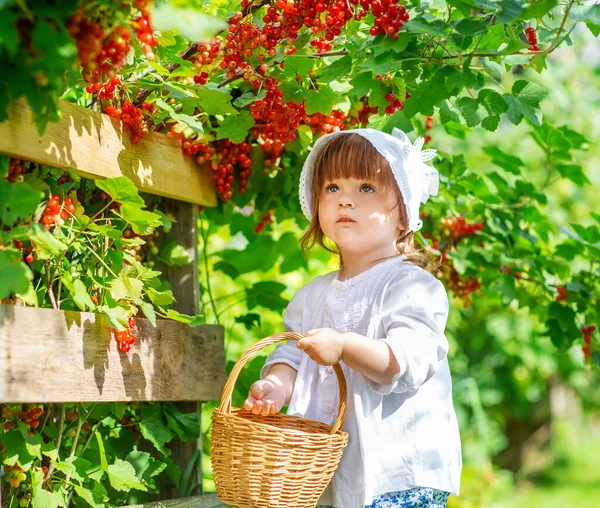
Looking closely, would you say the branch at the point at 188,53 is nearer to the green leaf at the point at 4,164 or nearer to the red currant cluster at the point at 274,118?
the red currant cluster at the point at 274,118

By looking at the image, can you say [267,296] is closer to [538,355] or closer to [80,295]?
[80,295]

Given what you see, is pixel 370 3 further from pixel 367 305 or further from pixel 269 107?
pixel 367 305

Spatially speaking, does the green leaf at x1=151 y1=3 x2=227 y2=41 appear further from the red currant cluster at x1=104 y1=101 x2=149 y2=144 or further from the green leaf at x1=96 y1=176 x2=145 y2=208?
the red currant cluster at x1=104 y1=101 x2=149 y2=144

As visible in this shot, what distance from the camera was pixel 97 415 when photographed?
7.13 feet

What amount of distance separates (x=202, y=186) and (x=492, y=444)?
5.75 meters

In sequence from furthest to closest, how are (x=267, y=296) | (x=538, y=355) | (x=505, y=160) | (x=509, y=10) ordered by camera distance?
(x=538, y=355), (x=505, y=160), (x=267, y=296), (x=509, y=10)

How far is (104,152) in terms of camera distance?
2.03 m

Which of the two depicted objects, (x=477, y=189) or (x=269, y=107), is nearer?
(x=269, y=107)

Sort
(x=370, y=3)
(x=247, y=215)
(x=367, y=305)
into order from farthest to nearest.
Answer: (x=247, y=215)
(x=367, y=305)
(x=370, y=3)

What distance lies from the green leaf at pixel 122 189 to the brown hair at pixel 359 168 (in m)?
0.61

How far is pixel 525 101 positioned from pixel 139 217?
3.52ft

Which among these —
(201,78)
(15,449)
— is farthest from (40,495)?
(201,78)

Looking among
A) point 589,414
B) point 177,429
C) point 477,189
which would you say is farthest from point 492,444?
point 177,429

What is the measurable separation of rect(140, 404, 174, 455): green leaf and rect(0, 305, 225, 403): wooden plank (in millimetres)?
100
